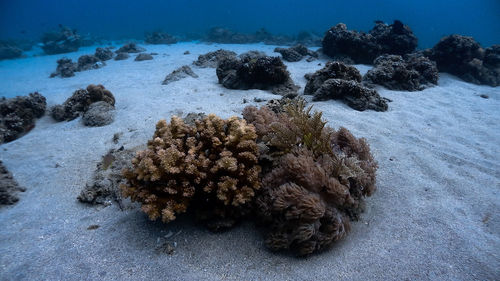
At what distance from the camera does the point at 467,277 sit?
7.18ft

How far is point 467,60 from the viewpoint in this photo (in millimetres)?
10930

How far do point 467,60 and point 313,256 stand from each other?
13.7m

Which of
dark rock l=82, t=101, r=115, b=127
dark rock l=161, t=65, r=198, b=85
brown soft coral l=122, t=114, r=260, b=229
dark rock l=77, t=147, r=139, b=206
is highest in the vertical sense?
dark rock l=161, t=65, r=198, b=85

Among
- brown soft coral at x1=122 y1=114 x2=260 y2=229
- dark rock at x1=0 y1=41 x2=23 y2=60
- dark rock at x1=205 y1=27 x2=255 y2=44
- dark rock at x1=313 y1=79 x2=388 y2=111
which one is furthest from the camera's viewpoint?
dark rock at x1=205 y1=27 x2=255 y2=44

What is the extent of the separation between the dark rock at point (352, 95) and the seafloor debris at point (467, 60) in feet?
26.6

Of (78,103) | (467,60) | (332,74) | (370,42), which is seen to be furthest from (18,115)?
(467,60)

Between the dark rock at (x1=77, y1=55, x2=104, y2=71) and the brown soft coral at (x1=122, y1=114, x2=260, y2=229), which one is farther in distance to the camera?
the dark rock at (x1=77, y1=55, x2=104, y2=71)

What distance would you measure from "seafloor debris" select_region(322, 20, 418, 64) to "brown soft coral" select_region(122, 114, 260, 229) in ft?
40.6

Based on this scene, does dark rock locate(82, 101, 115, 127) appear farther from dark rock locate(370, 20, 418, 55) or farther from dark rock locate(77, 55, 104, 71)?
dark rock locate(370, 20, 418, 55)

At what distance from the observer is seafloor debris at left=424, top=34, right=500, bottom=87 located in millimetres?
10828

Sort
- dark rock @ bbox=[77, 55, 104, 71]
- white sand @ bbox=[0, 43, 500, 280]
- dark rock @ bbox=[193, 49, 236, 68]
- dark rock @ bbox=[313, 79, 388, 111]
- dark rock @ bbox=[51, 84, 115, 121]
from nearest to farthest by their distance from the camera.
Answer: white sand @ bbox=[0, 43, 500, 280] → dark rock @ bbox=[313, 79, 388, 111] → dark rock @ bbox=[51, 84, 115, 121] → dark rock @ bbox=[193, 49, 236, 68] → dark rock @ bbox=[77, 55, 104, 71]

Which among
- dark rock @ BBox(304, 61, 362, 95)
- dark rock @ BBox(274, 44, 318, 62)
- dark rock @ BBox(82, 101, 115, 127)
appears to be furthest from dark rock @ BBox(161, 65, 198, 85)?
dark rock @ BBox(274, 44, 318, 62)

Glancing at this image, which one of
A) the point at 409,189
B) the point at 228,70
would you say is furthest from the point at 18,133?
the point at 409,189

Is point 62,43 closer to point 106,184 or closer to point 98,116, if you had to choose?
point 98,116
